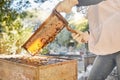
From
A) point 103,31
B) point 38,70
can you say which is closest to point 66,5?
point 103,31

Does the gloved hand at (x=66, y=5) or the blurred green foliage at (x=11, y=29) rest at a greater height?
the gloved hand at (x=66, y=5)

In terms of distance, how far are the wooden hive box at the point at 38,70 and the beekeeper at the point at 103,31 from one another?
0.27 metres

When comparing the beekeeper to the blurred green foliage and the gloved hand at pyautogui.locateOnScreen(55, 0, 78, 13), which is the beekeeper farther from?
the blurred green foliage

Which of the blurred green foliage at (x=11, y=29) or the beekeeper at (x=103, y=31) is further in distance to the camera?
the blurred green foliage at (x=11, y=29)

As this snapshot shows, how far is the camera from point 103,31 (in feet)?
5.02

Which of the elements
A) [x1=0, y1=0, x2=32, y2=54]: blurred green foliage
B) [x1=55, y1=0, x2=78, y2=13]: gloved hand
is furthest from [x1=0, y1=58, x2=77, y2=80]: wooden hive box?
[x1=0, y1=0, x2=32, y2=54]: blurred green foliage

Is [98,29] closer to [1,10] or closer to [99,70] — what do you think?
[99,70]

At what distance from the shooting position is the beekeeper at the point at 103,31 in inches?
59.7

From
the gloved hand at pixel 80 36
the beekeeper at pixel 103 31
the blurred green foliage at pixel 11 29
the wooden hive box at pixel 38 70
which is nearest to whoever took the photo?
the beekeeper at pixel 103 31

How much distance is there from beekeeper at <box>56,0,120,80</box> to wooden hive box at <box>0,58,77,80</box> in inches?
10.7

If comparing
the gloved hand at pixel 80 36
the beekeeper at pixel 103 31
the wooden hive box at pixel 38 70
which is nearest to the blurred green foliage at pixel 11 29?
the wooden hive box at pixel 38 70

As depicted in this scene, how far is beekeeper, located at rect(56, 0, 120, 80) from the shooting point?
1518mm

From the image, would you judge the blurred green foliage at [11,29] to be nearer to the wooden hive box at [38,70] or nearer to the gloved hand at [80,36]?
the wooden hive box at [38,70]

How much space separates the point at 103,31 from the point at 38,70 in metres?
0.59
